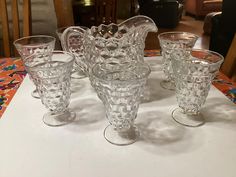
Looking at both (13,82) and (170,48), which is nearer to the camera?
(170,48)

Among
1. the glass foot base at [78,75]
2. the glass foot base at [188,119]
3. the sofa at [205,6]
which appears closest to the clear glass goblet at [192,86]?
the glass foot base at [188,119]

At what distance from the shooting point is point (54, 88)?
61 centimetres

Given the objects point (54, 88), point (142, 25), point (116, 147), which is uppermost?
point (142, 25)

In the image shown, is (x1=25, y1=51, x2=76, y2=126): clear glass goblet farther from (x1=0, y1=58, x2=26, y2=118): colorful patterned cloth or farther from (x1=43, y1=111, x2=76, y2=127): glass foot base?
(x1=0, y1=58, x2=26, y2=118): colorful patterned cloth

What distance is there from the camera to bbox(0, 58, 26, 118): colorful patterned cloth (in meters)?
0.77

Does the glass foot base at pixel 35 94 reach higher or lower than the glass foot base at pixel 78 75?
lower

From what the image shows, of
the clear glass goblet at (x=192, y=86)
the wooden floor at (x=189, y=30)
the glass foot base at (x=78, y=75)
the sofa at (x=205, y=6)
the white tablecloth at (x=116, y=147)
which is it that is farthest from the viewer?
the sofa at (x=205, y=6)

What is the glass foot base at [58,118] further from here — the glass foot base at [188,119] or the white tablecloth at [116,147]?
the glass foot base at [188,119]

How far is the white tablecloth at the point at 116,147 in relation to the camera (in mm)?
479

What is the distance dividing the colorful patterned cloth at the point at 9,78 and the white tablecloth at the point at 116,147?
0.07m

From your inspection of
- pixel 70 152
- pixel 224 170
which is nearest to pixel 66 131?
pixel 70 152

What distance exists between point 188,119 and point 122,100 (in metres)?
0.20

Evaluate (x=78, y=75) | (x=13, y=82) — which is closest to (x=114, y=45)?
(x=78, y=75)

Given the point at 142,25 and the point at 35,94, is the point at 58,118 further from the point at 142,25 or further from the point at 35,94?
the point at 142,25
